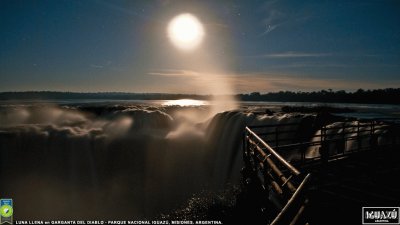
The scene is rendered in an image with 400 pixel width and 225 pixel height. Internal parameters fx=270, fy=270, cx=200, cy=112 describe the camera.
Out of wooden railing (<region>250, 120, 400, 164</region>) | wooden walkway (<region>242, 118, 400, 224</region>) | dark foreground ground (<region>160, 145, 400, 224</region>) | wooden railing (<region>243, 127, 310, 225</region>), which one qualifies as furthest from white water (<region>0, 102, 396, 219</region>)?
wooden railing (<region>243, 127, 310, 225</region>)

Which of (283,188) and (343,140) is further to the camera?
(343,140)

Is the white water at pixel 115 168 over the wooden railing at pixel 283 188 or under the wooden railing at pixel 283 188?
under

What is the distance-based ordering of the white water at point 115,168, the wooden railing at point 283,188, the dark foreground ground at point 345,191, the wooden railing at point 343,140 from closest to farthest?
the wooden railing at point 283,188
the dark foreground ground at point 345,191
the wooden railing at point 343,140
the white water at point 115,168

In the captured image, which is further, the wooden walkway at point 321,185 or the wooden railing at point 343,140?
the wooden railing at point 343,140

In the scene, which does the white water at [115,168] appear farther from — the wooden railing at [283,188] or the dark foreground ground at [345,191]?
the wooden railing at [283,188]

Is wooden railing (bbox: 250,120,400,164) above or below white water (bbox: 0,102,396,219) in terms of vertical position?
above

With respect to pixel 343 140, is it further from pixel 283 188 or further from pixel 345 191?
pixel 283 188

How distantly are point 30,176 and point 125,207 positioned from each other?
11230 millimetres

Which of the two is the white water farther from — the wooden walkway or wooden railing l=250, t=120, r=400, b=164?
the wooden walkway

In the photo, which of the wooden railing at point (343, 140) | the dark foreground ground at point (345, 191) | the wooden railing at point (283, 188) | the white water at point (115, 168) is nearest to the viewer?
the wooden railing at point (283, 188)

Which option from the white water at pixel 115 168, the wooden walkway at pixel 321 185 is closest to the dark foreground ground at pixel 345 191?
the wooden walkway at pixel 321 185

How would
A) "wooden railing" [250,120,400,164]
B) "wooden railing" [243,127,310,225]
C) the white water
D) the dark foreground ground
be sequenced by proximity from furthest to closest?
the white water
"wooden railing" [250,120,400,164]
the dark foreground ground
"wooden railing" [243,127,310,225]

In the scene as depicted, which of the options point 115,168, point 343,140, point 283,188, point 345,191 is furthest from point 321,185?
point 115,168

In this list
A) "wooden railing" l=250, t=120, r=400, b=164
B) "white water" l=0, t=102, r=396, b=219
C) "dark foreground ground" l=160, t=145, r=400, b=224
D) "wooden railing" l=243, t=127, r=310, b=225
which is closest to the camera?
"wooden railing" l=243, t=127, r=310, b=225
